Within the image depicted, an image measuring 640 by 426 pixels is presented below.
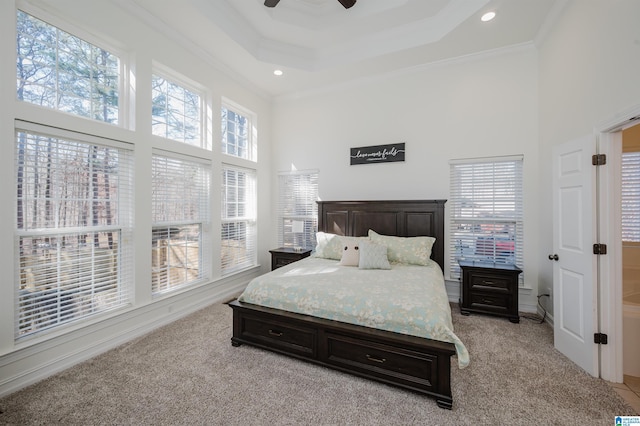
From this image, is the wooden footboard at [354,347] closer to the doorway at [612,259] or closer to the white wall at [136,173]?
the white wall at [136,173]

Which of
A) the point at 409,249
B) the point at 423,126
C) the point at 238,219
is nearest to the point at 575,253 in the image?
the point at 409,249

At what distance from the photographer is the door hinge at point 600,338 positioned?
2.09m

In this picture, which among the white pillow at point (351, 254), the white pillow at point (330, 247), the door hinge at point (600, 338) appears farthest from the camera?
the white pillow at point (330, 247)

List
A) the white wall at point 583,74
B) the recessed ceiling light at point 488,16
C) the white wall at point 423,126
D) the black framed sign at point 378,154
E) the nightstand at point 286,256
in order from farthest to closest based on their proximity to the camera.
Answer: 1. the nightstand at point 286,256
2. the black framed sign at point 378,154
3. the white wall at point 423,126
4. the recessed ceiling light at point 488,16
5. the white wall at point 583,74

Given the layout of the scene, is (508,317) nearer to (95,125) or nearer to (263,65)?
(263,65)

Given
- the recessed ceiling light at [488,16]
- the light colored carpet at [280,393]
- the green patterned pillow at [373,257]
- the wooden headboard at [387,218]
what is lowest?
the light colored carpet at [280,393]

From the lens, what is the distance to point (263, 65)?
12.7 ft

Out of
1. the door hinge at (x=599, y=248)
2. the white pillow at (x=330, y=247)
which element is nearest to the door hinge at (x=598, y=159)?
the door hinge at (x=599, y=248)

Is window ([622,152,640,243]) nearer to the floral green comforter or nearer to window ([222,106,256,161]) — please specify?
the floral green comforter

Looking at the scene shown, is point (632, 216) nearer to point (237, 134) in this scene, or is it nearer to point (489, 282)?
point (489, 282)

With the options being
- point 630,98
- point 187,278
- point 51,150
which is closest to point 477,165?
point 630,98

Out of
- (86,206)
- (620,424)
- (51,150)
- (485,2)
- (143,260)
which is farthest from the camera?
(143,260)

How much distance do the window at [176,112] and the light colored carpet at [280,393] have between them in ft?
8.35

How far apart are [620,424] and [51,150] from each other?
186 inches
